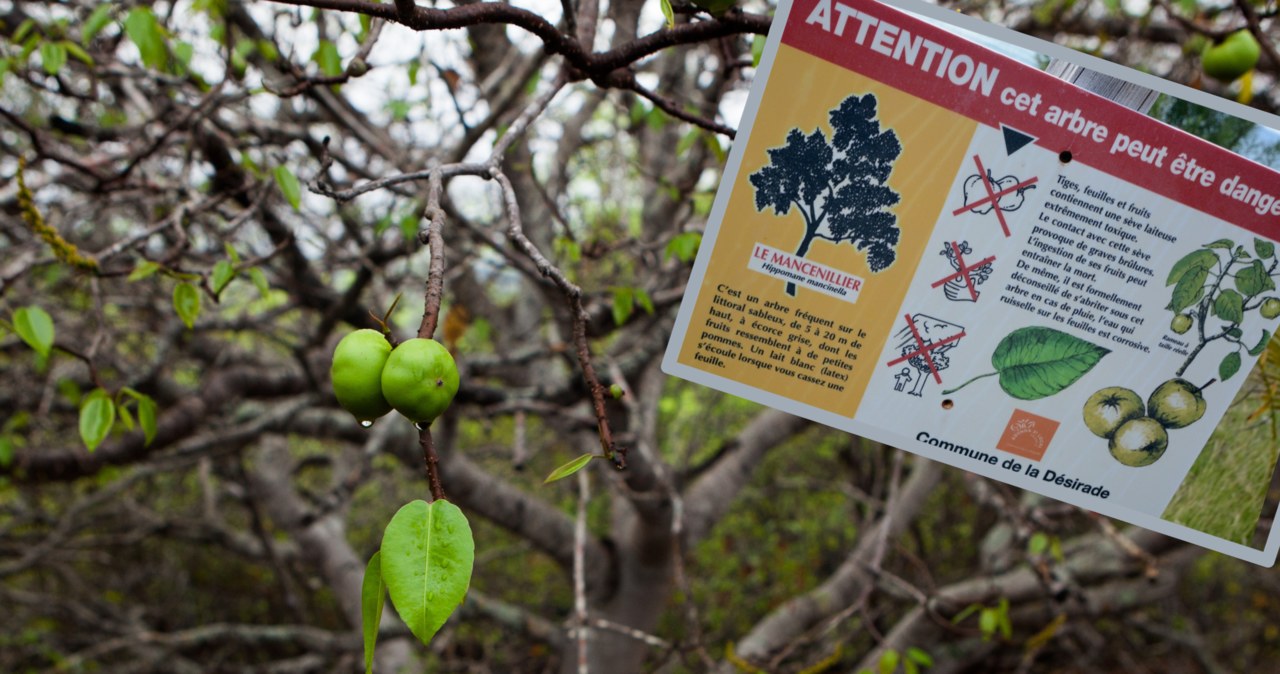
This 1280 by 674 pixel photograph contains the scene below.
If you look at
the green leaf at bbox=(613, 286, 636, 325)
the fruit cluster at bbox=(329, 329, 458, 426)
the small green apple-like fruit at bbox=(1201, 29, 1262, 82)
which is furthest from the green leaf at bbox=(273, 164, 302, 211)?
the small green apple-like fruit at bbox=(1201, 29, 1262, 82)

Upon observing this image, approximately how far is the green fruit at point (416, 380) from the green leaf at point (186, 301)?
1073 mm

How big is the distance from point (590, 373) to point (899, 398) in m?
0.50

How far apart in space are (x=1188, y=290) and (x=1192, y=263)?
37 mm

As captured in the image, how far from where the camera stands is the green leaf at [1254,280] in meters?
1.00

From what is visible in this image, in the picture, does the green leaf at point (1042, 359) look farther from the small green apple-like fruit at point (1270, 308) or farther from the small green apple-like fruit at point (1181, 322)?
the small green apple-like fruit at point (1270, 308)

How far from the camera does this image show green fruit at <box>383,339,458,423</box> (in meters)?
0.75

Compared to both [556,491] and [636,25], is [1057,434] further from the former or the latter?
[556,491]

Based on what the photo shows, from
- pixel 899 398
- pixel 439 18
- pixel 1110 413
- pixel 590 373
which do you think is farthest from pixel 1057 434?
pixel 439 18

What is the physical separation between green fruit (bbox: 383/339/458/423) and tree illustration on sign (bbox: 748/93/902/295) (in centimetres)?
47

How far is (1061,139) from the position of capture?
3.12 ft

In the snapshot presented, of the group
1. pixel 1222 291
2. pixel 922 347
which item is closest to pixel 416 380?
pixel 922 347

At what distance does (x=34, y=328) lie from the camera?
152cm

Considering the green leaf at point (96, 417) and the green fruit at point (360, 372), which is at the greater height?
the green fruit at point (360, 372)

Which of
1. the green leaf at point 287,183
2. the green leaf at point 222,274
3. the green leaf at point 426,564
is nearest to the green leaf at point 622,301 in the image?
the green leaf at point 287,183
